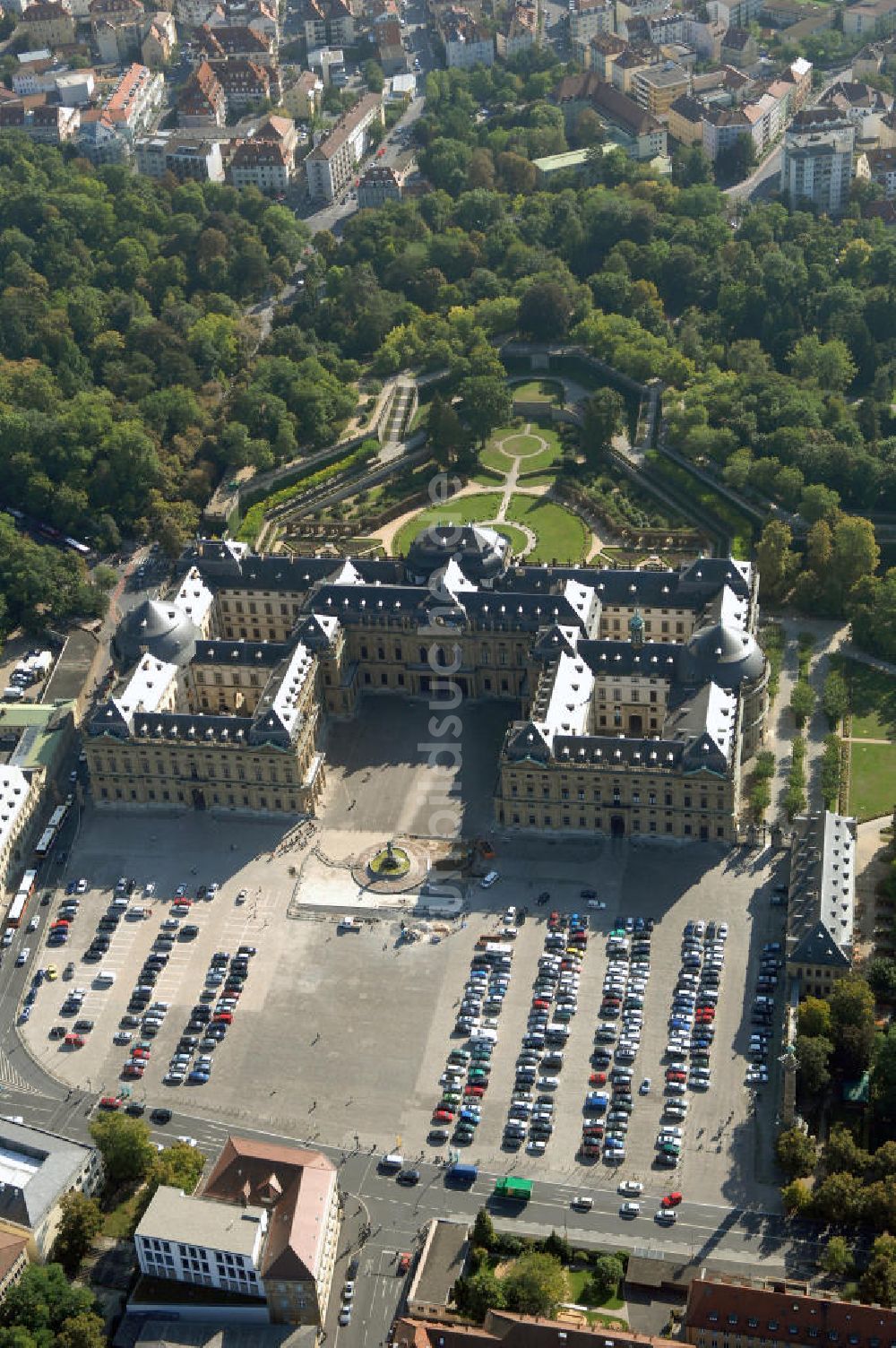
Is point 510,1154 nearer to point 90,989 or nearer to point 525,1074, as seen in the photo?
point 525,1074

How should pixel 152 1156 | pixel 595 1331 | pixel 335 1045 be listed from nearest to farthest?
pixel 595 1331, pixel 152 1156, pixel 335 1045

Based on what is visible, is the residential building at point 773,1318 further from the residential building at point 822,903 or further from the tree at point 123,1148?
the tree at point 123,1148

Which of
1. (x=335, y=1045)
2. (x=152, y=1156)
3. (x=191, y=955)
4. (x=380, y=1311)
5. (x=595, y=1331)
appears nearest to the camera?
(x=595, y=1331)

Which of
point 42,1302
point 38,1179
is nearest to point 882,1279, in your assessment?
point 42,1302

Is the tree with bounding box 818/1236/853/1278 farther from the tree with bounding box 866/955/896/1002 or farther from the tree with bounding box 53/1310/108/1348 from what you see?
Result: the tree with bounding box 53/1310/108/1348

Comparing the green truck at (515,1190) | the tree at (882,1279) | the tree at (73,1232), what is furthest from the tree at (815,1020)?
the tree at (73,1232)

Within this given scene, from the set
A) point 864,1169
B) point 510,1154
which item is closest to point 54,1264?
point 510,1154

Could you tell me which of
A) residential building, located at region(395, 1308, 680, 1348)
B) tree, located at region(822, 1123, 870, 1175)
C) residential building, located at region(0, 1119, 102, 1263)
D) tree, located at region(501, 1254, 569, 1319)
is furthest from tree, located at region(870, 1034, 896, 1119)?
residential building, located at region(0, 1119, 102, 1263)
